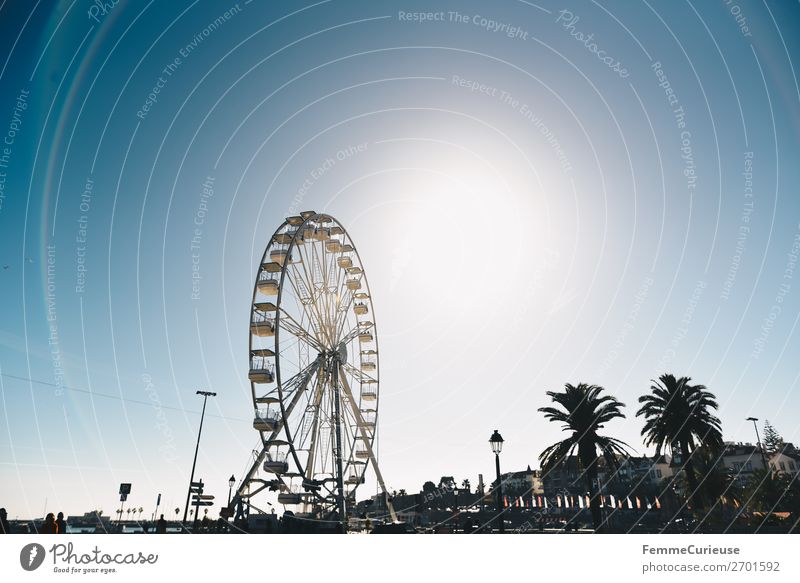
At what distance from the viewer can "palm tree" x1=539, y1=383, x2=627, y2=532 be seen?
2475cm

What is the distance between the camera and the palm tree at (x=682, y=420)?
25234 mm

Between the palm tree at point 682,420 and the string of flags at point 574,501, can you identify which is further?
the string of flags at point 574,501

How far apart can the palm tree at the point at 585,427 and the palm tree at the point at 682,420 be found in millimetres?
2655

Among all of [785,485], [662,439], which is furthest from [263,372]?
[785,485]

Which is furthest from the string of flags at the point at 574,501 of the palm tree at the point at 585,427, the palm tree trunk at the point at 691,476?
the palm tree at the point at 585,427

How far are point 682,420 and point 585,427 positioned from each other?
5.39m

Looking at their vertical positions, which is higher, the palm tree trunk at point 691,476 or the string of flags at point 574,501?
the palm tree trunk at point 691,476

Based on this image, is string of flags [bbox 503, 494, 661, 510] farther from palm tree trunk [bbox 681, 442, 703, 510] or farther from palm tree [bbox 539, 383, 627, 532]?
palm tree [bbox 539, 383, 627, 532]

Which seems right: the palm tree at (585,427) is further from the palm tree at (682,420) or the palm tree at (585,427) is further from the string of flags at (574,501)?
the string of flags at (574,501)

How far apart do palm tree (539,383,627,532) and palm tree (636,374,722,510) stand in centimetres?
265

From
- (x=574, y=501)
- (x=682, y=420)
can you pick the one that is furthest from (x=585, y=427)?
(x=574, y=501)

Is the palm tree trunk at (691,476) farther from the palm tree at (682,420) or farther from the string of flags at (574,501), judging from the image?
the string of flags at (574,501)
